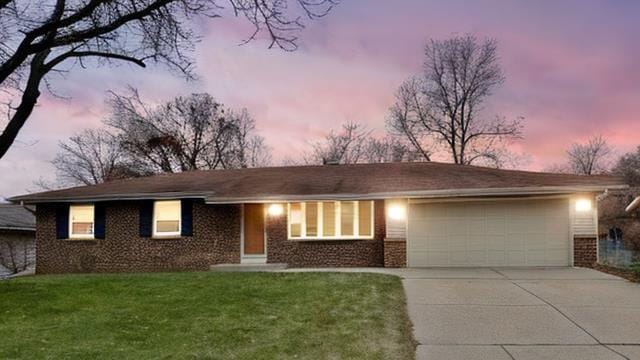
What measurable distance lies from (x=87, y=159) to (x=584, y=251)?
35161mm

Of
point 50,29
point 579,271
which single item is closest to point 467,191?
point 579,271

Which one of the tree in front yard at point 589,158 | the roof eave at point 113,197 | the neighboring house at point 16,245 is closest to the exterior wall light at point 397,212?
the roof eave at point 113,197

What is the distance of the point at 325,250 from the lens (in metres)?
16.0

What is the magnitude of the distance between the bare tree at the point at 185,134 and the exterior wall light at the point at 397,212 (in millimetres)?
23867

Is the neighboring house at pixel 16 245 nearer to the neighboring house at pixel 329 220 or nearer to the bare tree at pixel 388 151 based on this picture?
the neighboring house at pixel 329 220

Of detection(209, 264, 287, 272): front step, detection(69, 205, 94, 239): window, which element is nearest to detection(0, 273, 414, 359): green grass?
detection(209, 264, 287, 272): front step

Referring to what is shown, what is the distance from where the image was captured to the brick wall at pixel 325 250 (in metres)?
15.8

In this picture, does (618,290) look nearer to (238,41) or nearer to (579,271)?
(579,271)

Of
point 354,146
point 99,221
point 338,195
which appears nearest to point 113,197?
point 99,221

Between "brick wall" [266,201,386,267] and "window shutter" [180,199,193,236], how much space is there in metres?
2.62

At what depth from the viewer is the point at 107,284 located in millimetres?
11438

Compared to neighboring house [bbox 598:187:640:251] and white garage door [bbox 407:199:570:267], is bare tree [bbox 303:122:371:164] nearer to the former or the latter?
neighboring house [bbox 598:187:640:251]

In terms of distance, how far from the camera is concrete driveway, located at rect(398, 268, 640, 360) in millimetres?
6586

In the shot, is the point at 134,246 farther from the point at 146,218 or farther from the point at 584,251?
the point at 584,251
